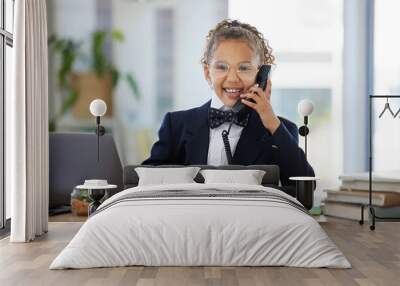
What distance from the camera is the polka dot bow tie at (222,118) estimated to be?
7126 millimetres

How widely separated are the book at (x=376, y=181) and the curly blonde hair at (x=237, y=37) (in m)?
1.52

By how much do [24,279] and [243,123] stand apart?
11.8 feet

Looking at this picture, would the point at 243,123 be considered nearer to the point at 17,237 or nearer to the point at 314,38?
the point at 314,38

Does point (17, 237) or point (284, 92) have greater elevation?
point (284, 92)

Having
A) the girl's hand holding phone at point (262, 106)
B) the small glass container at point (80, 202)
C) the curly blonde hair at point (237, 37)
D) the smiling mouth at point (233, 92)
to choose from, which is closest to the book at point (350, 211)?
the girl's hand holding phone at point (262, 106)

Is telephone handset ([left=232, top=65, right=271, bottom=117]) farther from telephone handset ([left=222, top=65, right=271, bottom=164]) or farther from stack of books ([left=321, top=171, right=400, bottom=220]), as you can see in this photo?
stack of books ([left=321, top=171, right=400, bottom=220])

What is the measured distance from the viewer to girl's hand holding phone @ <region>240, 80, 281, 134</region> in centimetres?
716

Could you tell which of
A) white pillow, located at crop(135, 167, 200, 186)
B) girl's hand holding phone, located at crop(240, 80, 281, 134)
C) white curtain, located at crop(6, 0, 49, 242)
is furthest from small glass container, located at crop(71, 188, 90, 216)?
girl's hand holding phone, located at crop(240, 80, 281, 134)

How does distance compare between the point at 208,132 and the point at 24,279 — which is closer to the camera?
the point at 24,279

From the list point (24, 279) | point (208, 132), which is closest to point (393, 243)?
point (208, 132)

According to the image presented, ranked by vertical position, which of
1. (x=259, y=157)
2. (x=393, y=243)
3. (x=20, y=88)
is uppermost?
(x=20, y=88)

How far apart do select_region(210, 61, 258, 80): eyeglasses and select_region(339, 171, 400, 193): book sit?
1.45 m

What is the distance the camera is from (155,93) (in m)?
7.48

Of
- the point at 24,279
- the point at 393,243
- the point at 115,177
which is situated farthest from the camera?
the point at 115,177
